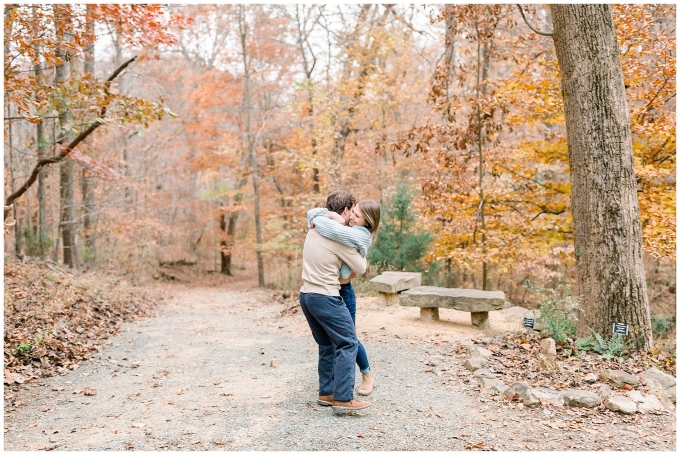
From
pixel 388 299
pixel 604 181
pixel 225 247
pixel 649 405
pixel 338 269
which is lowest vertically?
pixel 649 405

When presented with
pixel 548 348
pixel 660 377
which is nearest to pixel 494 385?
pixel 548 348

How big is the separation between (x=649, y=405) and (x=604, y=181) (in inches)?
99.3

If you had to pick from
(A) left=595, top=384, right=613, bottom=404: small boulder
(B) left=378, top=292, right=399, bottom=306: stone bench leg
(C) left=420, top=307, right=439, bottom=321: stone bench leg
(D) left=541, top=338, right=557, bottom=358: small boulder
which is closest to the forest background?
(B) left=378, top=292, right=399, bottom=306: stone bench leg

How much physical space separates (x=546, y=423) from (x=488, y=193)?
700cm

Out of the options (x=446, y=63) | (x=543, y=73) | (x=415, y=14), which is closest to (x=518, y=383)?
(x=446, y=63)

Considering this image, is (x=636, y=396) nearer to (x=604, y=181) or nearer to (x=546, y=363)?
(x=546, y=363)

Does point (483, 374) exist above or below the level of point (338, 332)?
below

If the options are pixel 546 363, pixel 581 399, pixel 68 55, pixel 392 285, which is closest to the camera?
pixel 581 399

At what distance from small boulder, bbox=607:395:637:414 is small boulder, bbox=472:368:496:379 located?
116 cm

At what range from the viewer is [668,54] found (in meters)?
9.80

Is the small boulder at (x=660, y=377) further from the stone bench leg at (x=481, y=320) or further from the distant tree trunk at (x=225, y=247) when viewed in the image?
the distant tree trunk at (x=225, y=247)

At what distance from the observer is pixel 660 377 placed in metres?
5.27

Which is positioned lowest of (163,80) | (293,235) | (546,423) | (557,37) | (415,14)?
(546,423)

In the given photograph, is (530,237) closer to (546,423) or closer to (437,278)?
(437,278)
